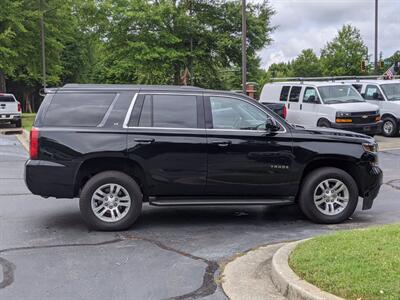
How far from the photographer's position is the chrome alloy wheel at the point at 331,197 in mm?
7668

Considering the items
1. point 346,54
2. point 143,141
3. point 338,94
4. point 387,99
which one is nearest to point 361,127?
point 338,94

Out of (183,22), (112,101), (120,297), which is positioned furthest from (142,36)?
(120,297)

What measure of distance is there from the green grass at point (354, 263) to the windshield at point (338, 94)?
482 inches

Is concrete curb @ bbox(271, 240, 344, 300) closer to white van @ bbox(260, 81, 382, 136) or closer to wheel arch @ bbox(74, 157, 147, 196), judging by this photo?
wheel arch @ bbox(74, 157, 147, 196)

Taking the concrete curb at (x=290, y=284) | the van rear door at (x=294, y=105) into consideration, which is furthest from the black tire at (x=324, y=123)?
the concrete curb at (x=290, y=284)

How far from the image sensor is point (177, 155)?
23.9 feet

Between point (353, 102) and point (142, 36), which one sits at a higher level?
point (142, 36)

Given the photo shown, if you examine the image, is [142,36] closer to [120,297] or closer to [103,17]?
[103,17]

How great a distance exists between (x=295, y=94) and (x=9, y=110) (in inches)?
558

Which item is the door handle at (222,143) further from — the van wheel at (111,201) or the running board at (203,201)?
the van wheel at (111,201)

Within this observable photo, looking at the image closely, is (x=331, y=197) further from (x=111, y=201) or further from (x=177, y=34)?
(x=177, y=34)

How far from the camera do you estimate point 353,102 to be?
18078mm

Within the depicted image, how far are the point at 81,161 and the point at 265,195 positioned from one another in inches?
98.0

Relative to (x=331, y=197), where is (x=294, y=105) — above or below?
above
